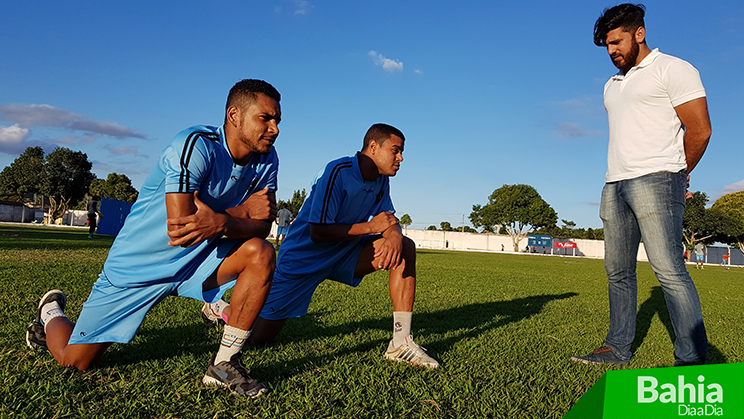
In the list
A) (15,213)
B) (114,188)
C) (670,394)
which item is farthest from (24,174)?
(670,394)

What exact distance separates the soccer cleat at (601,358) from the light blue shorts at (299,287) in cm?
195

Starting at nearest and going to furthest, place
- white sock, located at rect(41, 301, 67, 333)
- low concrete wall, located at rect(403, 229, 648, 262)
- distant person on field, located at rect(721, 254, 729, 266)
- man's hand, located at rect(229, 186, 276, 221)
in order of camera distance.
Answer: man's hand, located at rect(229, 186, 276, 221) → white sock, located at rect(41, 301, 67, 333) → distant person on field, located at rect(721, 254, 729, 266) → low concrete wall, located at rect(403, 229, 648, 262)

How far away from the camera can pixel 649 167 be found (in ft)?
11.2

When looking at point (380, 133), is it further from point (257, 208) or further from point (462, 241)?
point (462, 241)

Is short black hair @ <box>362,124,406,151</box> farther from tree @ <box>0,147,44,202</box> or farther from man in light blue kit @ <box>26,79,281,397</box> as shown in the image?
tree @ <box>0,147,44,202</box>

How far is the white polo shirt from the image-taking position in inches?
130

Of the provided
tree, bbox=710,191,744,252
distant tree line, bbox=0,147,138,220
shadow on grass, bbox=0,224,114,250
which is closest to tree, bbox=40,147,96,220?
distant tree line, bbox=0,147,138,220

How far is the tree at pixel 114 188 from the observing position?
69.6 meters

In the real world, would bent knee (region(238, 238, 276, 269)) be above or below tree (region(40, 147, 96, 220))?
below

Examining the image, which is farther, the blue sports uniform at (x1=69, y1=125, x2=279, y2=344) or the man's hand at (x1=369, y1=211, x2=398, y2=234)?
the man's hand at (x1=369, y1=211, x2=398, y2=234)

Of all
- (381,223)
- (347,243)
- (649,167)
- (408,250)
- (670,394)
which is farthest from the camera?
(347,243)

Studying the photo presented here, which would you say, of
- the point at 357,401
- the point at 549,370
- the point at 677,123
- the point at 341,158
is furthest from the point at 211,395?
the point at 677,123

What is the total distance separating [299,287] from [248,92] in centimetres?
172

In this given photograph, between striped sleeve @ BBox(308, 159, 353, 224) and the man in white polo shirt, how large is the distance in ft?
7.34
